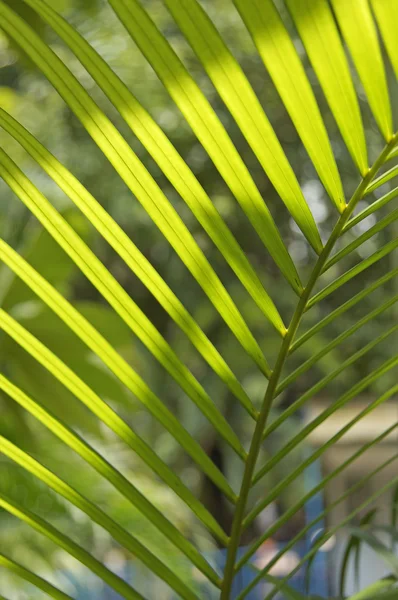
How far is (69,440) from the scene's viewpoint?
389mm

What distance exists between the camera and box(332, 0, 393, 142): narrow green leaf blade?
291 mm

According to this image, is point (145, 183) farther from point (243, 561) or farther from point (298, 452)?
point (298, 452)

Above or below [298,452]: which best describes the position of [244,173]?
below

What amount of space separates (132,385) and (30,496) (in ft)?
3.74

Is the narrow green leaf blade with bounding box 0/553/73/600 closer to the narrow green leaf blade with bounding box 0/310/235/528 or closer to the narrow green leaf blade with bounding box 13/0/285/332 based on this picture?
the narrow green leaf blade with bounding box 0/310/235/528

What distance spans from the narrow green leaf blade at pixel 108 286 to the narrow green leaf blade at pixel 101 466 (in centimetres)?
4

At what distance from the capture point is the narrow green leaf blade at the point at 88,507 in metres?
0.38

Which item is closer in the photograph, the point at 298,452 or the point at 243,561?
the point at 243,561

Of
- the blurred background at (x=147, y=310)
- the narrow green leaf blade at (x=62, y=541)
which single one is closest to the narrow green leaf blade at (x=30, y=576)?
the narrow green leaf blade at (x=62, y=541)

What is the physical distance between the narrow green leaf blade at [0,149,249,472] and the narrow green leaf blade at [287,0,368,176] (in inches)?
5.6

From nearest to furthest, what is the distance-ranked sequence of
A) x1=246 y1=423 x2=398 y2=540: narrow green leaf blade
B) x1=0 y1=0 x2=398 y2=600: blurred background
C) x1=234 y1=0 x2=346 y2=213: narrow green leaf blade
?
x1=234 y1=0 x2=346 y2=213: narrow green leaf blade, x1=246 y1=423 x2=398 y2=540: narrow green leaf blade, x1=0 y1=0 x2=398 y2=600: blurred background

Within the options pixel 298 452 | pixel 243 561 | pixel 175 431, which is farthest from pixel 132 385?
pixel 298 452

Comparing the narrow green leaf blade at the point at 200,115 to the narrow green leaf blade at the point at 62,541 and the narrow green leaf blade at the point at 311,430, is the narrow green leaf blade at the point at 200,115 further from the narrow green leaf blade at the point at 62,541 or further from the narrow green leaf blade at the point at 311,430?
the narrow green leaf blade at the point at 62,541

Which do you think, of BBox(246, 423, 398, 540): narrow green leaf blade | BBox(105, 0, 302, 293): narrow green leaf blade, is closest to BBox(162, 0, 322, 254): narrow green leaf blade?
BBox(105, 0, 302, 293): narrow green leaf blade
